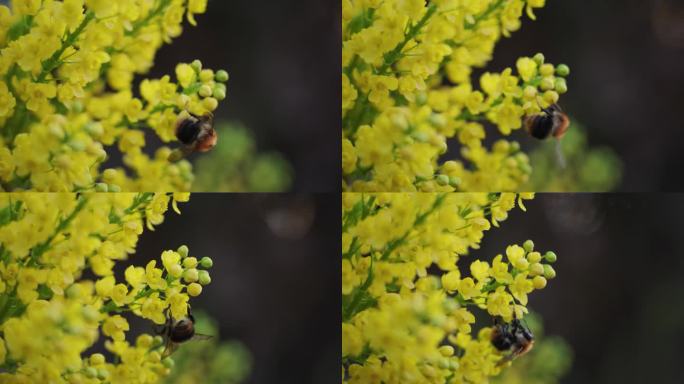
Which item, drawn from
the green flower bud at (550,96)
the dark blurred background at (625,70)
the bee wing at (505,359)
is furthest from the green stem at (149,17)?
the bee wing at (505,359)

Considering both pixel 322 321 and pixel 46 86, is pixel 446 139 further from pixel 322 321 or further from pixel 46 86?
pixel 46 86

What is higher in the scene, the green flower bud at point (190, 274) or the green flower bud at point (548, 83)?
the green flower bud at point (548, 83)

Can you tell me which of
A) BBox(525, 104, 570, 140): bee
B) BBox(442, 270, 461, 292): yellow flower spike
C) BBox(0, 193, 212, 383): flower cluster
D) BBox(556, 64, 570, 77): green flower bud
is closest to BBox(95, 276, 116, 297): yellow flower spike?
BBox(0, 193, 212, 383): flower cluster

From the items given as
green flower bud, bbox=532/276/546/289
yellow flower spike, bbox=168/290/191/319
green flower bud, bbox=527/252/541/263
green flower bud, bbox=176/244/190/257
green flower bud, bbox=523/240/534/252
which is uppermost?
green flower bud, bbox=523/240/534/252

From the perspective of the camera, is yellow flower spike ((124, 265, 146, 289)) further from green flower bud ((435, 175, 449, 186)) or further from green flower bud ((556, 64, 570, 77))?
green flower bud ((556, 64, 570, 77))

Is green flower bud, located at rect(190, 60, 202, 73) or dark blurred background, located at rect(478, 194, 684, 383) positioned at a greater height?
green flower bud, located at rect(190, 60, 202, 73)

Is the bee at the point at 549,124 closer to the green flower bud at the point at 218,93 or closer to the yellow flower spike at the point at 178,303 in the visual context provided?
the green flower bud at the point at 218,93

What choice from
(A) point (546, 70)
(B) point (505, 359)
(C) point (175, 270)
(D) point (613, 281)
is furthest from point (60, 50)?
(D) point (613, 281)
